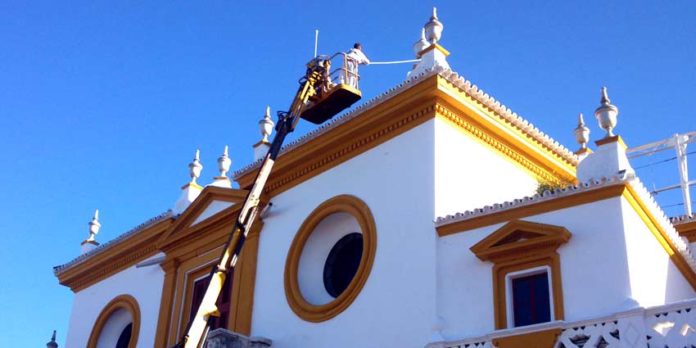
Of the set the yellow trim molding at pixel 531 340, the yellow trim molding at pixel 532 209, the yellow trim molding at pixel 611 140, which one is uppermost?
the yellow trim molding at pixel 611 140

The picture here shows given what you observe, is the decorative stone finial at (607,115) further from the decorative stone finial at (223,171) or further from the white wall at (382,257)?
the decorative stone finial at (223,171)

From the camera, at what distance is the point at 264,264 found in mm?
17188

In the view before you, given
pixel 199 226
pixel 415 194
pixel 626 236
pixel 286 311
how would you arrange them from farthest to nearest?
pixel 199 226 < pixel 286 311 < pixel 415 194 < pixel 626 236

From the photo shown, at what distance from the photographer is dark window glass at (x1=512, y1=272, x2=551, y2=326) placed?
42.2 ft

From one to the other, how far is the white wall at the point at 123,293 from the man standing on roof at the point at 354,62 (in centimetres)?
699

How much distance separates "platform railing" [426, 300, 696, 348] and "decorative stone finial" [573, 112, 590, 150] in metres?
6.79

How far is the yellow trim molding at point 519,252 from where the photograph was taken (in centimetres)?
1276

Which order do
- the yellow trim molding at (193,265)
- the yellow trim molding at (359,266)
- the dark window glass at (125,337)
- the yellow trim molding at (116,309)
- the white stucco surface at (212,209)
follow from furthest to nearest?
the dark window glass at (125,337)
the yellow trim molding at (116,309)
the white stucco surface at (212,209)
the yellow trim molding at (193,265)
the yellow trim molding at (359,266)

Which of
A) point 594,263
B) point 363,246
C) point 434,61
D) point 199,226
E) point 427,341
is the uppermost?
point 434,61

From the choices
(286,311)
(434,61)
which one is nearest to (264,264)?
(286,311)

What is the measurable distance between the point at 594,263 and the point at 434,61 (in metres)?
4.82

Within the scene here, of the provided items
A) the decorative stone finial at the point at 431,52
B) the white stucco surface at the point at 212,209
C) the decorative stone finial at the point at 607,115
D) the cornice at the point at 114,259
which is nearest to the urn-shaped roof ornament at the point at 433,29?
the decorative stone finial at the point at 431,52

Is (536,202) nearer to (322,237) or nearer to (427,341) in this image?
(427,341)

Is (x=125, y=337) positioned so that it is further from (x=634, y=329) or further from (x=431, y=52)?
(x=634, y=329)
